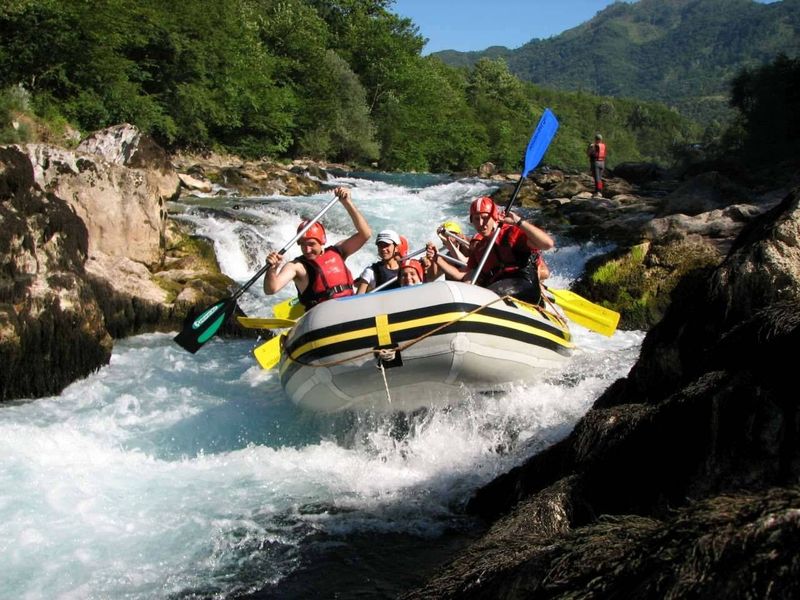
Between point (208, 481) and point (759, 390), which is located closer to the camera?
point (759, 390)

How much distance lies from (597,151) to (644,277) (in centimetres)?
943

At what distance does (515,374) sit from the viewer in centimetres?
608

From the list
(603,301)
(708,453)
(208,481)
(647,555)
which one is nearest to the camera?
(647,555)

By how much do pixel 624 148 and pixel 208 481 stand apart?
4647 inches

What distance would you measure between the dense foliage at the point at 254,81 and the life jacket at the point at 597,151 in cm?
1250

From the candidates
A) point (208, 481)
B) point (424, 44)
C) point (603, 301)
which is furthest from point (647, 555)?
point (424, 44)

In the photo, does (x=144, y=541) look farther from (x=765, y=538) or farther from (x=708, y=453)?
(x=765, y=538)

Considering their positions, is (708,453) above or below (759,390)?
below

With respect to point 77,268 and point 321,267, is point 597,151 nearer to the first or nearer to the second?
point 321,267

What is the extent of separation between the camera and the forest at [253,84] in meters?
19.3

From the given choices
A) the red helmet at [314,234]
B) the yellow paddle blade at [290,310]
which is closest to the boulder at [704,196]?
the yellow paddle blade at [290,310]

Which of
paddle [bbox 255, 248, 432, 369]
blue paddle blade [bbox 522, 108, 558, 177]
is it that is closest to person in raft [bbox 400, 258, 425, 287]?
paddle [bbox 255, 248, 432, 369]

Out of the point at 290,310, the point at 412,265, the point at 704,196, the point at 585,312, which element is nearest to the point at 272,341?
the point at 290,310

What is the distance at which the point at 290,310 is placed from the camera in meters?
7.35
